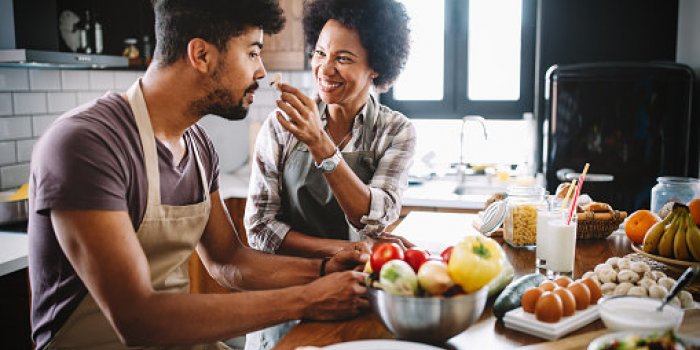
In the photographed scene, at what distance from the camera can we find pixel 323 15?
222cm

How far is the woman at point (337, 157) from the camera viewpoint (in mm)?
1863

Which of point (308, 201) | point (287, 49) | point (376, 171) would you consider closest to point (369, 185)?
point (376, 171)

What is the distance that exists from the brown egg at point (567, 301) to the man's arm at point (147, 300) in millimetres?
414

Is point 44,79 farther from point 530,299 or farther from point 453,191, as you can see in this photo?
point 530,299

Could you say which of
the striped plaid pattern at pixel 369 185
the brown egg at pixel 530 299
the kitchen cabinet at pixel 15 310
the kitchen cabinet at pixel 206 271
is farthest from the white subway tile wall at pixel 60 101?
the brown egg at pixel 530 299

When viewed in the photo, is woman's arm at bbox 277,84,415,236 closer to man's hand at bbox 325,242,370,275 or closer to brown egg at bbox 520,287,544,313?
man's hand at bbox 325,242,370,275

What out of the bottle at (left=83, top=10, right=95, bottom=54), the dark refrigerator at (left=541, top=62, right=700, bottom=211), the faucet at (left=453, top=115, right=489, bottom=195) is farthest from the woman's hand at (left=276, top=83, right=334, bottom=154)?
the faucet at (left=453, top=115, right=489, bottom=195)

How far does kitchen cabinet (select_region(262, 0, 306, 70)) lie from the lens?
4.18 meters

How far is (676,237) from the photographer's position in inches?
60.5

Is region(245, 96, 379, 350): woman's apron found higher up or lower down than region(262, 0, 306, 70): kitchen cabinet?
lower down

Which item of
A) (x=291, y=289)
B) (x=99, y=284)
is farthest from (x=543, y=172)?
(x=99, y=284)

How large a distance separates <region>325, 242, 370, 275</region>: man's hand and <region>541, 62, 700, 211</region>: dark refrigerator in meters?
2.01

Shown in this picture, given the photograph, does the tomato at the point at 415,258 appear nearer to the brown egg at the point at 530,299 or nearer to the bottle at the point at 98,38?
the brown egg at the point at 530,299

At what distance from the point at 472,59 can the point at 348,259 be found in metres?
3.04
